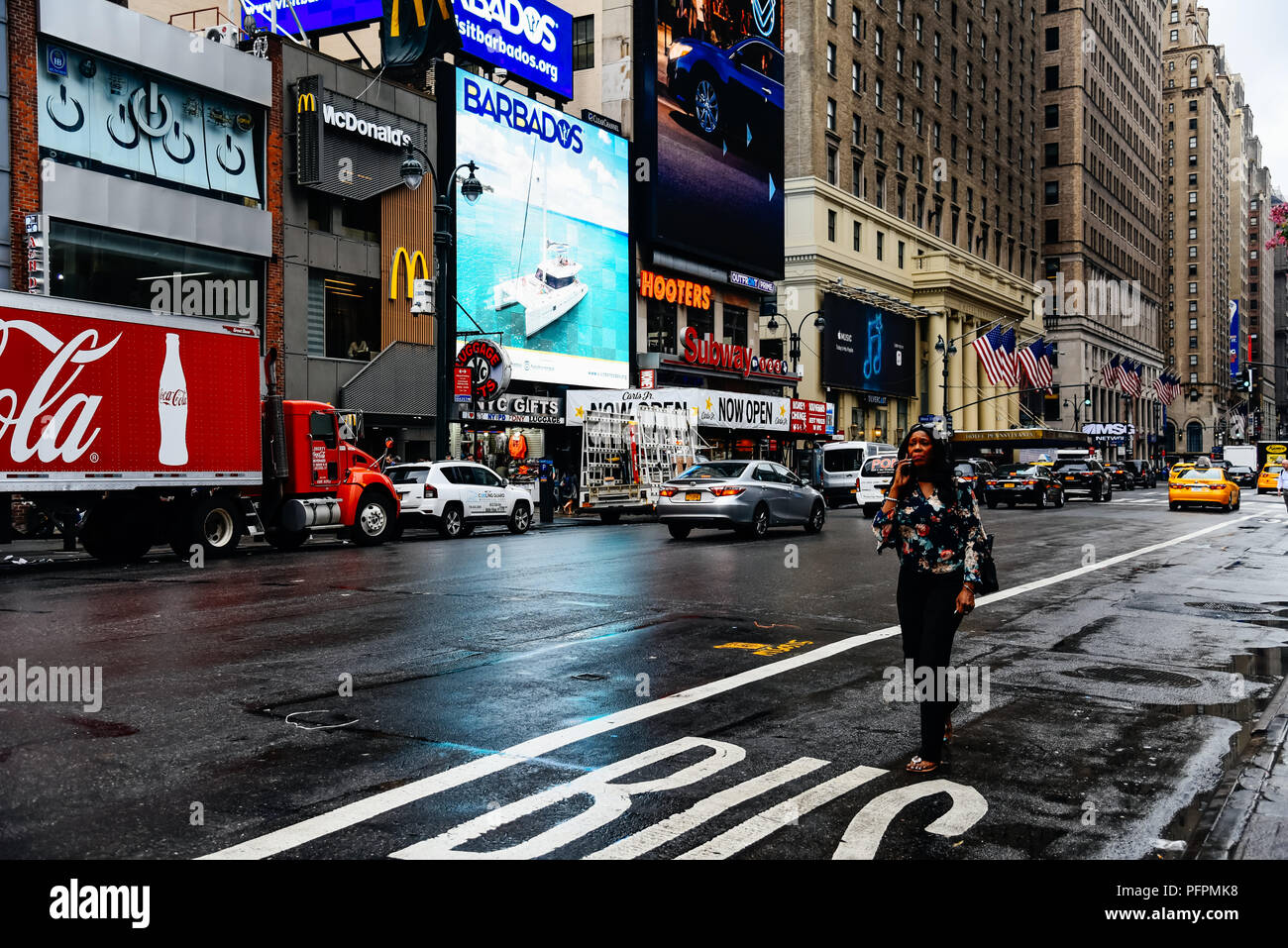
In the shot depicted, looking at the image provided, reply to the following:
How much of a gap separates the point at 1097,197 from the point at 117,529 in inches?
4183

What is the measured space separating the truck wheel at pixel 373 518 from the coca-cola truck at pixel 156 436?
0.41ft

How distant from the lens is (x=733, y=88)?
5128cm

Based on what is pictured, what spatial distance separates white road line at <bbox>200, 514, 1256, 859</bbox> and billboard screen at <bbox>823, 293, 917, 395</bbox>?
51636 millimetres

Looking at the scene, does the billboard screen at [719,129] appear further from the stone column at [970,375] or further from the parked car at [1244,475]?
the parked car at [1244,475]

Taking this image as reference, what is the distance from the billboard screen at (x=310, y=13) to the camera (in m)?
36.3

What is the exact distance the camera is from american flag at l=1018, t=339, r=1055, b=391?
6398 centimetres

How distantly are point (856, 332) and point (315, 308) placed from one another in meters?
38.6

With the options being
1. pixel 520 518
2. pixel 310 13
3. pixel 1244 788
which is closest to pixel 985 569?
pixel 1244 788

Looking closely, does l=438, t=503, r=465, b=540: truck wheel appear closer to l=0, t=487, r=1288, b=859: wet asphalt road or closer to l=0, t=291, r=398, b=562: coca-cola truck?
l=0, t=291, r=398, b=562: coca-cola truck

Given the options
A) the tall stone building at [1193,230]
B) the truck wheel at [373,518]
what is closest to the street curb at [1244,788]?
the truck wheel at [373,518]

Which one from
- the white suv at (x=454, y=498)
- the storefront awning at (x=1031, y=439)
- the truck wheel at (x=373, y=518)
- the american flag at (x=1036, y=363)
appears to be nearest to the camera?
the truck wheel at (x=373, y=518)

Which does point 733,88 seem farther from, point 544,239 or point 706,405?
point 706,405

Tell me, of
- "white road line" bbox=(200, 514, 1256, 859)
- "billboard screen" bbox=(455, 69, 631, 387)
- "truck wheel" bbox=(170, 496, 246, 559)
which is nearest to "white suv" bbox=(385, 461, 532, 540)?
"truck wheel" bbox=(170, 496, 246, 559)
